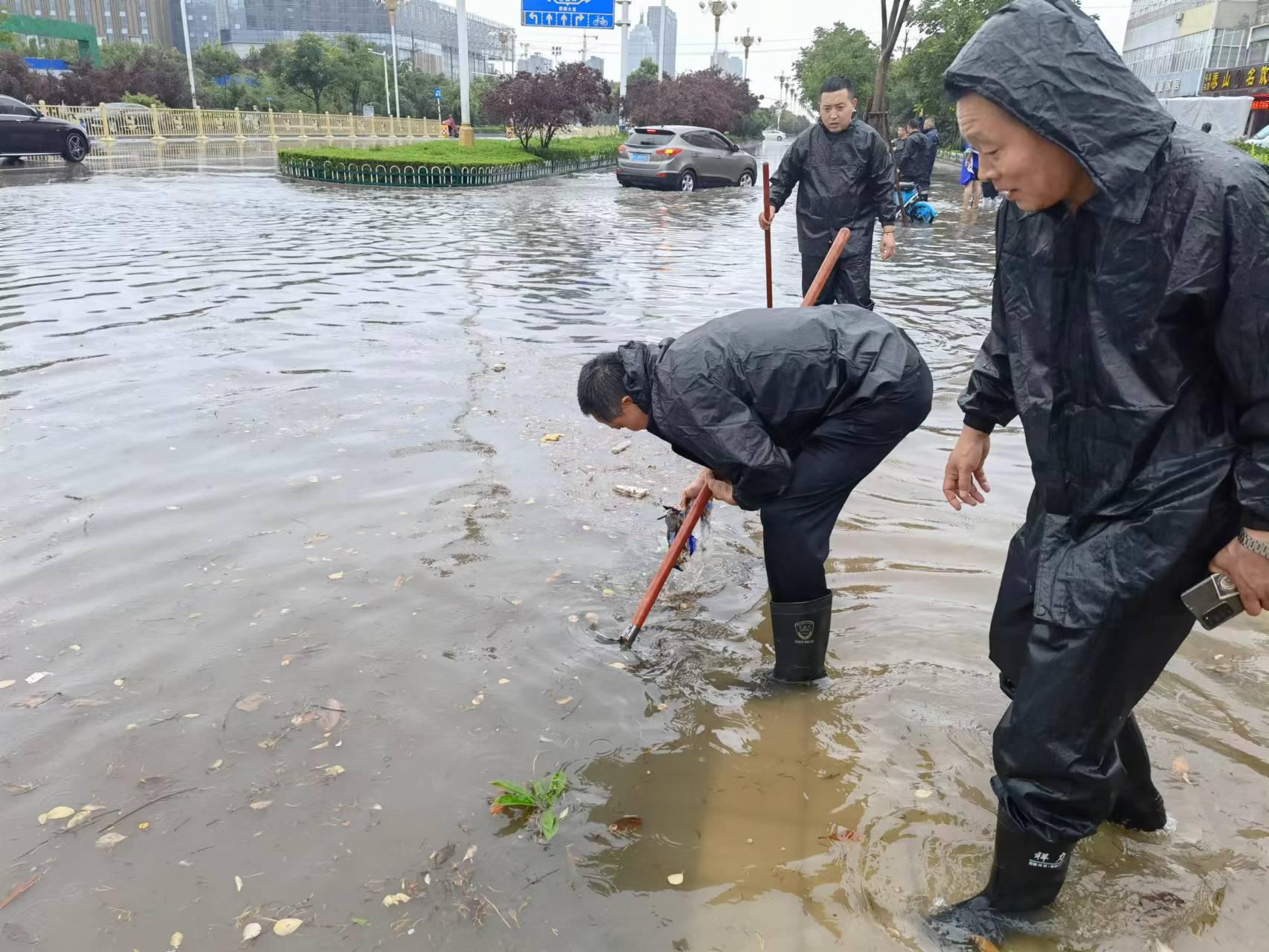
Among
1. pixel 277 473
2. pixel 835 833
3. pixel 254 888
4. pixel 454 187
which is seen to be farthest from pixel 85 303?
pixel 454 187

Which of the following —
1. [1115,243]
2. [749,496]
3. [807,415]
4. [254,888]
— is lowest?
[254,888]

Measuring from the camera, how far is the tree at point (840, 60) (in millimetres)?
48062

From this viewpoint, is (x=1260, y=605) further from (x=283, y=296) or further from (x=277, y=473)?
(x=283, y=296)

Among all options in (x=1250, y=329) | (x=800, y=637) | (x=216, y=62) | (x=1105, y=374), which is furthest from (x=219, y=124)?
(x=1250, y=329)

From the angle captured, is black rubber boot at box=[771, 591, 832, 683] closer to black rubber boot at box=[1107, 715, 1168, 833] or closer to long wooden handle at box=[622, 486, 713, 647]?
long wooden handle at box=[622, 486, 713, 647]

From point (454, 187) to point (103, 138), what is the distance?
1719 centimetres

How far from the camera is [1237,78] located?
4269cm

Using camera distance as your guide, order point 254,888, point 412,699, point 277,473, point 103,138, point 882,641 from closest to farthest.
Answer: point 254,888 → point 412,699 → point 882,641 → point 277,473 → point 103,138

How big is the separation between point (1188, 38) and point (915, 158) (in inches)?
1797

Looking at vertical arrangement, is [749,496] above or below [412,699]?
above

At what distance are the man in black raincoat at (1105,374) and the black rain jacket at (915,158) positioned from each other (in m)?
14.0

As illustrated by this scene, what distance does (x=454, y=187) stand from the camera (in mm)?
20906

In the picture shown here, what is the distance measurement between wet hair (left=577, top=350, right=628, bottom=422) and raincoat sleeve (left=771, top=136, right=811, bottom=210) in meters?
3.87

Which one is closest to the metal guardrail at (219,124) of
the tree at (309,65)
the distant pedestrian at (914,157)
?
the tree at (309,65)
